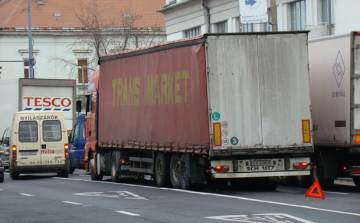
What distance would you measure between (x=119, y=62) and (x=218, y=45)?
605cm

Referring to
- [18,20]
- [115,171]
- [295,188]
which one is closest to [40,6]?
[18,20]

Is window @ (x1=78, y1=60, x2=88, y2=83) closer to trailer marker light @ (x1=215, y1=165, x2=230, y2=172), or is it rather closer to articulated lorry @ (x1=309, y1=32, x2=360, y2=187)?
articulated lorry @ (x1=309, y1=32, x2=360, y2=187)

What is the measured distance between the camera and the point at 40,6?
72812 mm

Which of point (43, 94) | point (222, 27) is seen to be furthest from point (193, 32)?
point (43, 94)

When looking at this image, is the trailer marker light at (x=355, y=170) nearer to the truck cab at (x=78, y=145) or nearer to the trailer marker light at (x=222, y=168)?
the trailer marker light at (x=222, y=168)

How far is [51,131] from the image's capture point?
93.9 ft

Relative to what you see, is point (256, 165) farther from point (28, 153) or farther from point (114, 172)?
point (28, 153)

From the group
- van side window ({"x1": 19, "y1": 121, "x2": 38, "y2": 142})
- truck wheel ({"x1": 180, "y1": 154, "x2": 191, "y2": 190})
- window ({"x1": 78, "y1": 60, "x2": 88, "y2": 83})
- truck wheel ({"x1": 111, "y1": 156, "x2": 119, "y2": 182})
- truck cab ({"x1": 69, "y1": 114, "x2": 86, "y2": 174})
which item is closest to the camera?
truck wheel ({"x1": 180, "y1": 154, "x2": 191, "y2": 190})

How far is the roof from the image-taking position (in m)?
70.2

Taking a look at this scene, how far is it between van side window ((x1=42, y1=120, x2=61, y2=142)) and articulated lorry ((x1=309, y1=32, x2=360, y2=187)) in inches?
435

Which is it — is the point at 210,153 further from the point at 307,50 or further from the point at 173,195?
the point at 307,50

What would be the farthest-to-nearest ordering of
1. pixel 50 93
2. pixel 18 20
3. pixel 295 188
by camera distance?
1. pixel 18 20
2. pixel 50 93
3. pixel 295 188

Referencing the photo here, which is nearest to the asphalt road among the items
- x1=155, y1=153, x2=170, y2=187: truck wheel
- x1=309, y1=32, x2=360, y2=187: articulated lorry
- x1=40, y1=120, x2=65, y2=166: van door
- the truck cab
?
x1=155, y1=153, x2=170, y2=187: truck wheel

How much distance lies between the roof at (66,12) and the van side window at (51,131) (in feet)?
130
